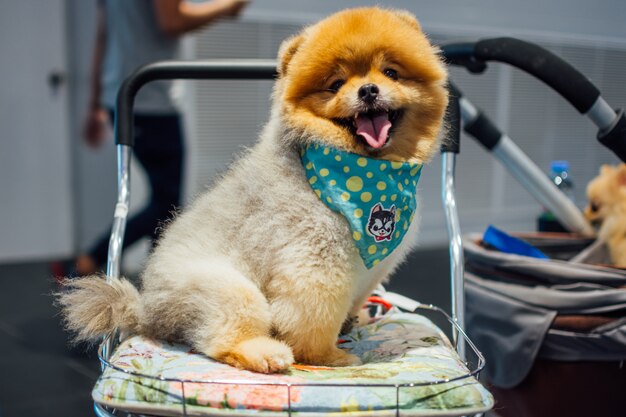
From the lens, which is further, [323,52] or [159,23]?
[159,23]

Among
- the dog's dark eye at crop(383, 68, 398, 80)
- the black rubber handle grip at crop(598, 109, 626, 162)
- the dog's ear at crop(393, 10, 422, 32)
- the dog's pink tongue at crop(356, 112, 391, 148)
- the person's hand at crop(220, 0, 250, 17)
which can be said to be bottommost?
the black rubber handle grip at crop(598, 109, 626, 162)

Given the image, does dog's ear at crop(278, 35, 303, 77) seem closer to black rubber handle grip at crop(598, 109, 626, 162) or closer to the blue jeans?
black rubber handle grip at crop(598, 109, 626, 162)

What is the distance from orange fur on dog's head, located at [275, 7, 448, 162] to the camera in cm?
99

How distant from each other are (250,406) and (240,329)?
18cm

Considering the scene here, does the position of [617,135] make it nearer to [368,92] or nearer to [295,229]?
[368,92]

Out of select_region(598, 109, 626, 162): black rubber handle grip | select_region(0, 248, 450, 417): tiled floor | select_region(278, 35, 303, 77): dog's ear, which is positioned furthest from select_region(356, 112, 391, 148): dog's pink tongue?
select_region(0, 248, 450, 417): tiled floor

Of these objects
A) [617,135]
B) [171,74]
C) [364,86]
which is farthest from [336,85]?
[617,135]

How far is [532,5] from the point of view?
12.1 ft

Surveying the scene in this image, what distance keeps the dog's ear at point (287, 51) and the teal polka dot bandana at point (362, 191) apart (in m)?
0.16

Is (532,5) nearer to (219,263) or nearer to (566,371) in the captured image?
(566,371)

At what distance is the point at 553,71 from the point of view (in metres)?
1.26

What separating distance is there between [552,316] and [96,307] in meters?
0.91

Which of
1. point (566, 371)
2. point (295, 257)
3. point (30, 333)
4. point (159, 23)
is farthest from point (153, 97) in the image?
point (566, 371)

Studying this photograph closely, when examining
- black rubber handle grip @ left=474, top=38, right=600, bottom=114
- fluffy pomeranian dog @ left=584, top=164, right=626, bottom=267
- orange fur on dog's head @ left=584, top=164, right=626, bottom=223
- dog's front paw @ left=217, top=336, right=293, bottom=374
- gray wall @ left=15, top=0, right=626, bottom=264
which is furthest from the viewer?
gray wall @ left=15, top=0, right=626, bottom=264
